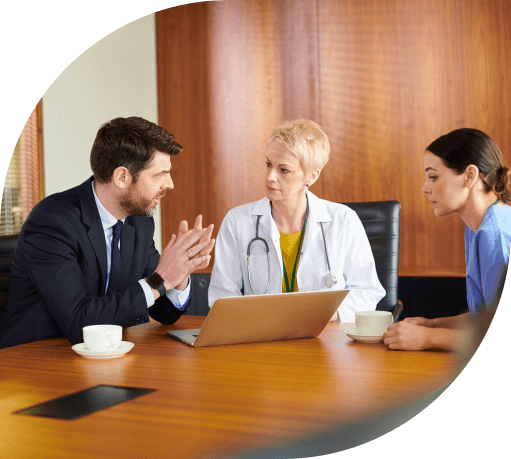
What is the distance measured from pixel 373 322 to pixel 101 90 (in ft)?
2.94

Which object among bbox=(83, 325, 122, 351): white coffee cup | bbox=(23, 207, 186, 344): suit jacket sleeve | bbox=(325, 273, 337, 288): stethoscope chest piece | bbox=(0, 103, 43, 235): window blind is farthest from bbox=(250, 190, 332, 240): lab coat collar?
bbox=(0, 103, 43, 235): window blind

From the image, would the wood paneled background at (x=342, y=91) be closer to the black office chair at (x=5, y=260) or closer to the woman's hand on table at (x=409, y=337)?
the woman's hand on table at (x=409, y=337)

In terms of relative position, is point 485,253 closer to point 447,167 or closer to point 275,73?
point 447,167

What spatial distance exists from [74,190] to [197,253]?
42cm

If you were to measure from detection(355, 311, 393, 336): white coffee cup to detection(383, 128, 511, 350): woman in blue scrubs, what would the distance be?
0.52 ft

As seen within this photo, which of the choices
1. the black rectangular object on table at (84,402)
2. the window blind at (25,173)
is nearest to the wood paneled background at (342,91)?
the window blind at (25,173)

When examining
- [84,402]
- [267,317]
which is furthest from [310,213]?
[84,402]

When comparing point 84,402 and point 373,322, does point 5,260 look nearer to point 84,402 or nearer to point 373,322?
point 84,402

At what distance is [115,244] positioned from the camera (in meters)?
1.73

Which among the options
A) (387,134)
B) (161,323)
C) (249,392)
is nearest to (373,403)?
(249,392)

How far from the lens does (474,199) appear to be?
126 centimetres

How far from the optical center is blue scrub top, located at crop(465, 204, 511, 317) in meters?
1.26

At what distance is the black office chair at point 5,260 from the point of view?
6.51 feet

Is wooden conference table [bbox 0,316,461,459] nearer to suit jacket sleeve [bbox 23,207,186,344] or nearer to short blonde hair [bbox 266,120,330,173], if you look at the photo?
suit jacket sleeve [bbox 23,207,186,344]
